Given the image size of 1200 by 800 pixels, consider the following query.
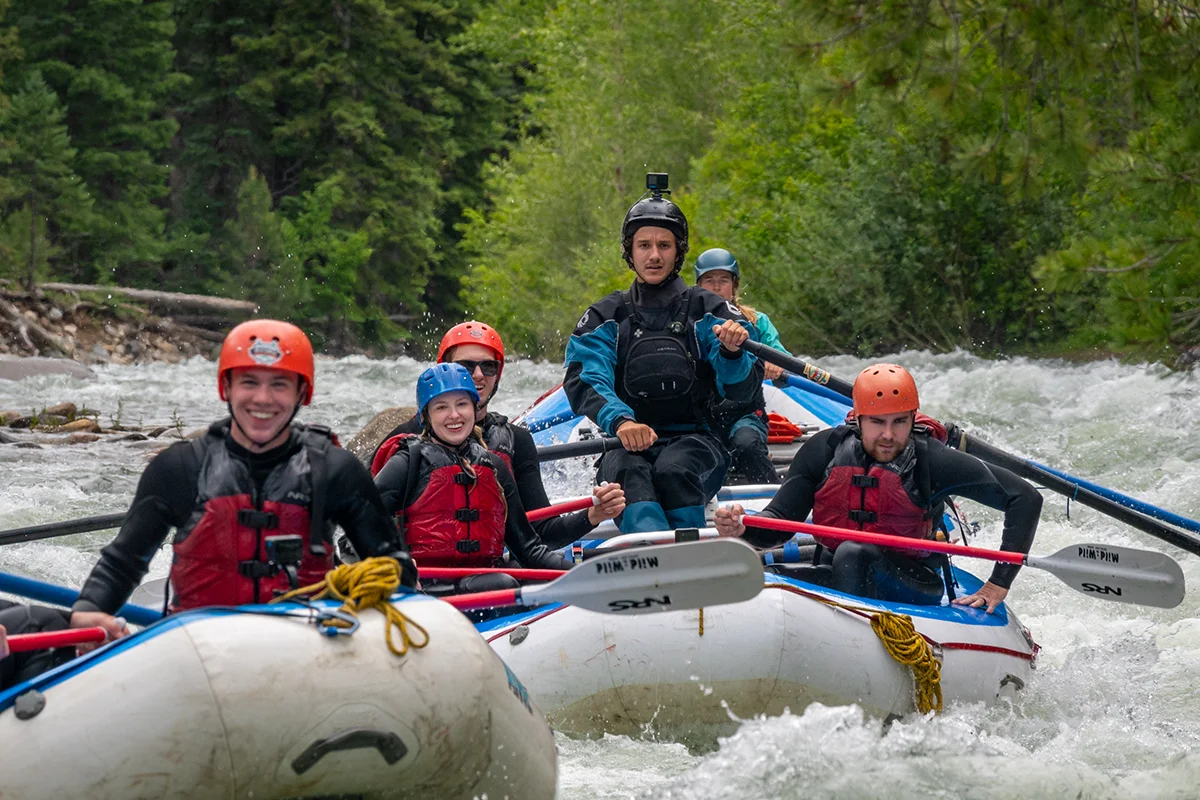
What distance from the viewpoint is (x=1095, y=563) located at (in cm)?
504

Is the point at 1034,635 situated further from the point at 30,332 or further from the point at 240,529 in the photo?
the point at 30,332

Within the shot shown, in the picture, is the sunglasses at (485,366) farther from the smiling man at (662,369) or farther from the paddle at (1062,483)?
the paddle at (1062,483)

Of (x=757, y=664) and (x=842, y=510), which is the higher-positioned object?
(x=842, y=510)

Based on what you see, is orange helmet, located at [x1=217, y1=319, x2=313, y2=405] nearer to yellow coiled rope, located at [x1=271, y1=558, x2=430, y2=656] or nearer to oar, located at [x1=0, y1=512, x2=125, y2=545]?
yellow coiled rope, located at [x1=271, y1=558, x2=430, y2=656]

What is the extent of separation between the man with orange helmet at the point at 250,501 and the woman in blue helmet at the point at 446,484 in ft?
4.19

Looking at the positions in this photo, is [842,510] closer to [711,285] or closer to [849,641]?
[849,641]

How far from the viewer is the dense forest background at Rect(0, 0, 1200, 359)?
6418 millimetres

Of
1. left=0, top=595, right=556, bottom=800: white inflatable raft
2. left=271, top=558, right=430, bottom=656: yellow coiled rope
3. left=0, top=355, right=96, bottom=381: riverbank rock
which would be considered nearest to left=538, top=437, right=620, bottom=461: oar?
left=271, top=558, right=430, bottom=656: yellow coiled rope

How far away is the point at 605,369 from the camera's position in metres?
5.60

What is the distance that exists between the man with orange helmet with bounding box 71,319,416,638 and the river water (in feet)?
3.96

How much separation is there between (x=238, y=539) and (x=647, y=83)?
69.5 feet

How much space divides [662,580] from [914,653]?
1.16 m

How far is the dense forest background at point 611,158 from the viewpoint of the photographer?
6418 millimetres

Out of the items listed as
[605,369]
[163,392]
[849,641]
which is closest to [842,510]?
[849,641]
